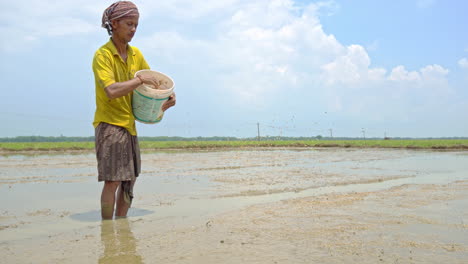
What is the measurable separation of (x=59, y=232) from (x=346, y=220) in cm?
239

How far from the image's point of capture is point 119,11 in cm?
346

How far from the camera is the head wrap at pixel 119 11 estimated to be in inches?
136

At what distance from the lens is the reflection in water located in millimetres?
2430

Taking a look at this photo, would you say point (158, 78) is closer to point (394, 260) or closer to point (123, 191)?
point (123, 191)

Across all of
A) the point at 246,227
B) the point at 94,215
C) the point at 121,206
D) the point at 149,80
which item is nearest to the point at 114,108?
the point at 149,80

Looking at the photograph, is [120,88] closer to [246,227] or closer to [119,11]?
[119,11]

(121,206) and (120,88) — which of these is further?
(121,206)

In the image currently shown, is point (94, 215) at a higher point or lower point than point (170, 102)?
lower

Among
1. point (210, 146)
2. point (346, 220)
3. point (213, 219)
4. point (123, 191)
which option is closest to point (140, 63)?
point (123, 191)

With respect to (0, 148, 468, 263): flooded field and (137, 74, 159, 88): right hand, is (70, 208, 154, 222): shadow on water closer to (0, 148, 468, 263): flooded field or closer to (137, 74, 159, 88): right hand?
(0, 148, 468, 263): flooded field

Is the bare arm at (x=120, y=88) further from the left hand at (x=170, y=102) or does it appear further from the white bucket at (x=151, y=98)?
the left hand at (x=170, y=102)

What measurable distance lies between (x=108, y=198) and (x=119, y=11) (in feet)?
5.37

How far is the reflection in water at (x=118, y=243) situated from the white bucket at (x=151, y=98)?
0.94 metres

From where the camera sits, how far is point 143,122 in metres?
3.67
